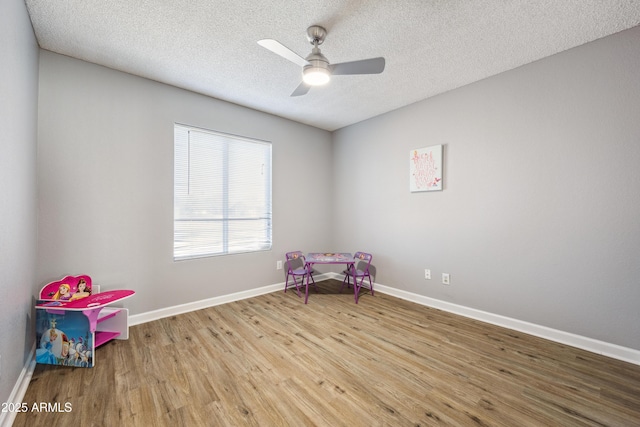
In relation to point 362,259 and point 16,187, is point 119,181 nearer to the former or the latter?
point 16,187

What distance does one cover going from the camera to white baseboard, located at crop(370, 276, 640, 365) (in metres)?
2.09

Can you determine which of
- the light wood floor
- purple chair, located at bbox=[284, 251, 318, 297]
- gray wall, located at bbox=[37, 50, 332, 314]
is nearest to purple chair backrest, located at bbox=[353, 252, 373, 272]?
purple chair, located at bbox=[284, 251, 318, 297]

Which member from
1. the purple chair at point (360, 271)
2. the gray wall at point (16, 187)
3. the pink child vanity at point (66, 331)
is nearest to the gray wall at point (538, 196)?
the purple chair at point (360, 271)

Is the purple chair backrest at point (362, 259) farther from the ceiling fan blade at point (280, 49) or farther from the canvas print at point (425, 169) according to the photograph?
the ceiling fan blade at point (280, 49)

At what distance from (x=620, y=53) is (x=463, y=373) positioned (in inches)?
111

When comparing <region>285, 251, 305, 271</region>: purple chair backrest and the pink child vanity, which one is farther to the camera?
<region>285, 251, 305, 271</region>: purple chair backrest

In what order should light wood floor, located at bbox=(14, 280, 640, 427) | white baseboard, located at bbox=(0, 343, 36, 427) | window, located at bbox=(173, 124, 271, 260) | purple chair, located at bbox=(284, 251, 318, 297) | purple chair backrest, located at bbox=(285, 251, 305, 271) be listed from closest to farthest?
1. white baseboard, located at bbox=(0, 343, 36, 427)
2. light wood floor, located at bbox=(14, 280, 640, 427)
3. window, located at bbox=(173, 124, 271, 260)
4. purple chair, located at bbox=(284, 251, 318, 297)
5. purple chair backrest, located at bbox=(285, 251, 305, 271)

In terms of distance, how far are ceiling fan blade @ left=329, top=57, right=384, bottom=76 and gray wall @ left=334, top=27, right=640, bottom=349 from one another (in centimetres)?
156

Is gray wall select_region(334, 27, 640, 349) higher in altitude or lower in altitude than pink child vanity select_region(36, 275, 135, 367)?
higher

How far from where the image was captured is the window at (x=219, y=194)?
3102 millimetres

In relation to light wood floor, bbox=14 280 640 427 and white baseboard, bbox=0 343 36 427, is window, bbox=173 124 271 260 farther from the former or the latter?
white baseboard, bbox=0 343 36 427

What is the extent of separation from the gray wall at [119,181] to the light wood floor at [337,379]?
24.8 inches

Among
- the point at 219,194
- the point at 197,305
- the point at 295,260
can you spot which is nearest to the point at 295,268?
the point at 295,260

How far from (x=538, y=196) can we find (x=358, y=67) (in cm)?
209
